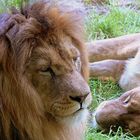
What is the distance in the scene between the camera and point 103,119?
268 centimetres

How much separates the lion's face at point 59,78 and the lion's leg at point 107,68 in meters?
1.52

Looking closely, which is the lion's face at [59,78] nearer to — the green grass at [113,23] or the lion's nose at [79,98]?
the lion's nose at [79,98]

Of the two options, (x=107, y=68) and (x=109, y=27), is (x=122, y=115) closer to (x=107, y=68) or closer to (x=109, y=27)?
(x=107, y=68)

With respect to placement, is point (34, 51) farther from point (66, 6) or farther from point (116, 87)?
point (116, 87)

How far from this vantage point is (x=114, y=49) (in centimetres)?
344

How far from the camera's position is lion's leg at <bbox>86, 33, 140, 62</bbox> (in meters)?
3.42

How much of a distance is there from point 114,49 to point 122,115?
0.87m

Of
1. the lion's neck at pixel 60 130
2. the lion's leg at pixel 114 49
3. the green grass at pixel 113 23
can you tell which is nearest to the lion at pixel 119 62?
the lion's leg at pixel 114 49

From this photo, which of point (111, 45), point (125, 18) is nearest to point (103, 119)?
point (111, 45)

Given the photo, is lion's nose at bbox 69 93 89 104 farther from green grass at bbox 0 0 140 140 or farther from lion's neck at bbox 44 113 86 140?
green grass at bbox 0 0 140 140

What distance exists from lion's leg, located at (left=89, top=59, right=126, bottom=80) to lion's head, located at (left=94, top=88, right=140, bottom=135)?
0.60 metres

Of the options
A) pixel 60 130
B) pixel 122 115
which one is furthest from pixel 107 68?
pixel 60 130

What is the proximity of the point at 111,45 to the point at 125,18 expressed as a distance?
0.75 metres

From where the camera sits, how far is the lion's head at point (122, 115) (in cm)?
265
